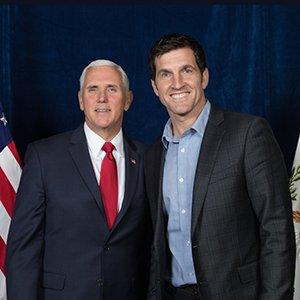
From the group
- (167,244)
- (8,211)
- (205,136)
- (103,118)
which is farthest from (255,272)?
(8,211)

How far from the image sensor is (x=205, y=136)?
7.00ft

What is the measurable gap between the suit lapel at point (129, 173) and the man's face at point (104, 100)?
88 millimetres

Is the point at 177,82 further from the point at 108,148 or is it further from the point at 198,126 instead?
the point at 108,148

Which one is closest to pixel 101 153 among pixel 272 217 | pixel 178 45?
pixel 178 45

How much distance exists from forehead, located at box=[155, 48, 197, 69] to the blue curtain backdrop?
0.94m

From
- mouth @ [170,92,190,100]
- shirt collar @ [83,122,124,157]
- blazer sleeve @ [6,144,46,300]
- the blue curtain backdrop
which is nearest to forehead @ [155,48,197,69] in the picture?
mouth @ [170,92,190,100]

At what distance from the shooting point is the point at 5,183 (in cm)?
259

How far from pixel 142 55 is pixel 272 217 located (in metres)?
1.48

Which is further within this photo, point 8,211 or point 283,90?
point 283,90

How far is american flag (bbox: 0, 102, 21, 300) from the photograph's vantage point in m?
2.58

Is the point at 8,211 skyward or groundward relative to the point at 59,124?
groundward

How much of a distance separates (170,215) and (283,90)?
4.35 feet

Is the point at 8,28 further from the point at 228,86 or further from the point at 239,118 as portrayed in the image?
the point at 239,118

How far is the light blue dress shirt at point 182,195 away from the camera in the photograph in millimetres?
2133
